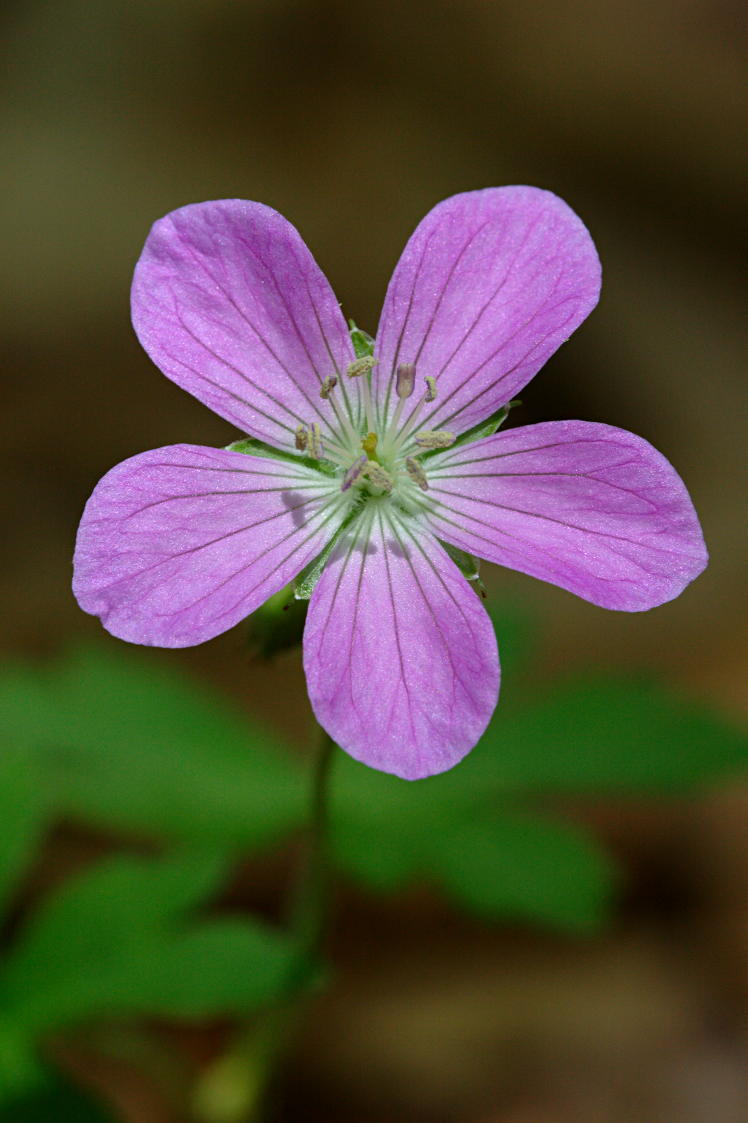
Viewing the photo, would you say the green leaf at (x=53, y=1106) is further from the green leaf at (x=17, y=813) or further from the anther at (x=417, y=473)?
the anther at (x=417, y=473)

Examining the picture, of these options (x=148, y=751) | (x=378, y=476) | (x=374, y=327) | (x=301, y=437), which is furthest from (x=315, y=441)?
(x=374, y=327)

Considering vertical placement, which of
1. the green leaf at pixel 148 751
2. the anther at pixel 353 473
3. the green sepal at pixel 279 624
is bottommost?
the green leaf at pixel 148 751

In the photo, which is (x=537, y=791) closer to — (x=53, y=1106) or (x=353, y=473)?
(x=353, y=473)

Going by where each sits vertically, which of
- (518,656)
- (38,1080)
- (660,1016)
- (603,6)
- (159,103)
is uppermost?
(603,6)

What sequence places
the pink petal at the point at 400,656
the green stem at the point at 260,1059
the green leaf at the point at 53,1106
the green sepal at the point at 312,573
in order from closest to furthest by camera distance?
1. the pink petal at the point at 400,656
2. the green sepal at the point at 312,573
3. the green leaf at the point at 53,1106
4. the green stem at the point at 260,1059

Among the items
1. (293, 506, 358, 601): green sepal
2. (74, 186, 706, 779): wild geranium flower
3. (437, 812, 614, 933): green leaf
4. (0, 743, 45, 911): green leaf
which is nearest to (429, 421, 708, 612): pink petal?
(74, 186, 706, 779): wild geranium flower

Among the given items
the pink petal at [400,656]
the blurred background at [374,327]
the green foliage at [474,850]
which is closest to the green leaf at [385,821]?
the green foliage at [474,850]

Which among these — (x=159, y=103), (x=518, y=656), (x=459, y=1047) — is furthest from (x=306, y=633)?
(x=159, y=103)

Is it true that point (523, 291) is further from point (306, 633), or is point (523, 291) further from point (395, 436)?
point (306, 633)
